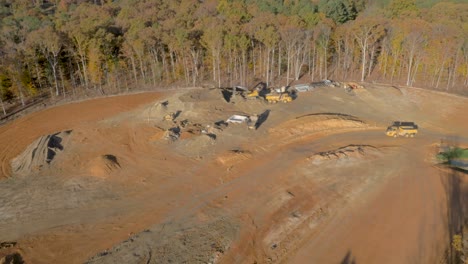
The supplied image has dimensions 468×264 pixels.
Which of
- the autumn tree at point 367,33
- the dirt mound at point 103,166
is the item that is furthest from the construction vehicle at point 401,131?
the dirt mound at point 103,166

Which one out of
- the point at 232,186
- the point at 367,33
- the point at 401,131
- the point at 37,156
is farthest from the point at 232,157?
the point at 367,33

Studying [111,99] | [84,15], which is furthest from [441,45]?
[84,15]

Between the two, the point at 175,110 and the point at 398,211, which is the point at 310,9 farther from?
the point at 398,211

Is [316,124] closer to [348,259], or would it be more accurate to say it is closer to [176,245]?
[348,259]

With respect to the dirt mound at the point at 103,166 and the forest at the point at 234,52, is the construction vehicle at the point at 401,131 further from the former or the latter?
the dirt mound at the point at 103,166

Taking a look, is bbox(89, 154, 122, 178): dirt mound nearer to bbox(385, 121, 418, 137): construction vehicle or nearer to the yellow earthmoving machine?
the yellow earthmoving machine
